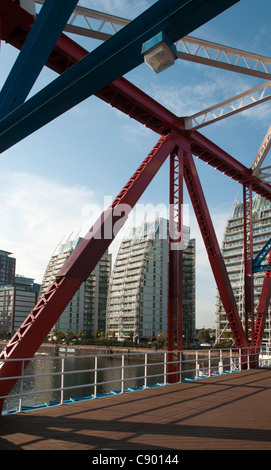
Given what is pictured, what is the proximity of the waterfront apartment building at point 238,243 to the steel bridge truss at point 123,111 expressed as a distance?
229 feet

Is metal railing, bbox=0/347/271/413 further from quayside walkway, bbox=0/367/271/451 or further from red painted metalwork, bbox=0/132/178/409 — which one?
quayside walkway, bbox=0/367/271/451

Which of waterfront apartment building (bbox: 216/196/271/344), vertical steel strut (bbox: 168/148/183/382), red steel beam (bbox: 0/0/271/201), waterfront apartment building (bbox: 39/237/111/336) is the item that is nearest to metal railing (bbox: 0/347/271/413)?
vertical steel strut (bbox: 168/148/183/382)

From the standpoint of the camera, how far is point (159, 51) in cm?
355

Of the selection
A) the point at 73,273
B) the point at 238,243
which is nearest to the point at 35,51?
the point at 73,273

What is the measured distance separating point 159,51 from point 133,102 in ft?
23.5

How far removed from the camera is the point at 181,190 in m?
11.6

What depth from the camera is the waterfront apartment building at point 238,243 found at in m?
84.3

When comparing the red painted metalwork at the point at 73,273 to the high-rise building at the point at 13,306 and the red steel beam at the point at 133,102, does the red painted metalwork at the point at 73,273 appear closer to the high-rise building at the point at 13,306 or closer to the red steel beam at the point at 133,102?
the red steel beam at the point at 133,102

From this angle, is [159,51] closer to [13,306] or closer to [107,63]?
[107,63]

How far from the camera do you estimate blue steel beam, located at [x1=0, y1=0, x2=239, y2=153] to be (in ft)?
11.1

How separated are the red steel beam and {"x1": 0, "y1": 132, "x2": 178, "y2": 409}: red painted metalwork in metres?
1.28

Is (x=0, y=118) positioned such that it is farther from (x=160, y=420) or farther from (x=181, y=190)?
(x=181, y=190)

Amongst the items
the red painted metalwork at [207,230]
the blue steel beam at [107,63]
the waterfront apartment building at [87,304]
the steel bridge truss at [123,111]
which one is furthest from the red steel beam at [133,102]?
the waterfront apartment building at [87,304]
